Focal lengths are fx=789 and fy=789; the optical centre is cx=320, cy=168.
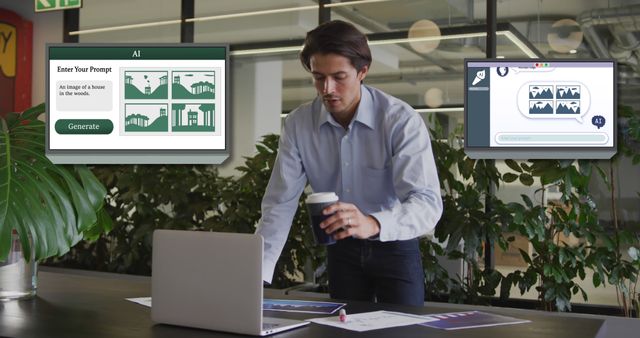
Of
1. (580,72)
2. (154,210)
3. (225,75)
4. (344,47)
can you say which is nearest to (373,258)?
(344,47)

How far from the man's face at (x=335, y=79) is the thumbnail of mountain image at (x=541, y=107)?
1.24m

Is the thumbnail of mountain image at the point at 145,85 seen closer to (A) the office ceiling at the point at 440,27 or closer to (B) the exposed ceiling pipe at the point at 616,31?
(A) the office ceiling at the point at 440,27

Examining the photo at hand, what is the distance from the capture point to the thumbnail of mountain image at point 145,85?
3016 mm

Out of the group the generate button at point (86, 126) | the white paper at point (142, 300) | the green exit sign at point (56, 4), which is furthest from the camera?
the green exit sign at point (56, 4)

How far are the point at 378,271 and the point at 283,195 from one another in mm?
398

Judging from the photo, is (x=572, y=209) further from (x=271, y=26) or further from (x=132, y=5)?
(x=132, y=5)

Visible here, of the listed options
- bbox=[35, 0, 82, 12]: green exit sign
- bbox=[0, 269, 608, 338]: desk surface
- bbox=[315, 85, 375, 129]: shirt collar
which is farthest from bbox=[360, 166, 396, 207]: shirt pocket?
bbox=[35, 0, 82, 12]: green exit sign

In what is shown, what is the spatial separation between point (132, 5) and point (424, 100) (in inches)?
103

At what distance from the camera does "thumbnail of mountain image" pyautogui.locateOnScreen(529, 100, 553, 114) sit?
11.3ft

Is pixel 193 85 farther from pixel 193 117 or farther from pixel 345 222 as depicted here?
pixel 345 222

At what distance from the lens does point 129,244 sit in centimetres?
509

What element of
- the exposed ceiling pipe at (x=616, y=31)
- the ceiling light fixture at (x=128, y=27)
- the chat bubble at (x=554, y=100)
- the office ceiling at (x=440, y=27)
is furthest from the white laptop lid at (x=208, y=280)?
the ceiling light fixture at (x=128, y=27)

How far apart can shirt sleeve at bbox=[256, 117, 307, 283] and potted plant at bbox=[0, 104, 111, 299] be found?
0.53 metres

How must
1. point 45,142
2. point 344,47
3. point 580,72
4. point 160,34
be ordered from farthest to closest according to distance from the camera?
point 160,34 → point 580,72 → point 45,142 → point 344,47
